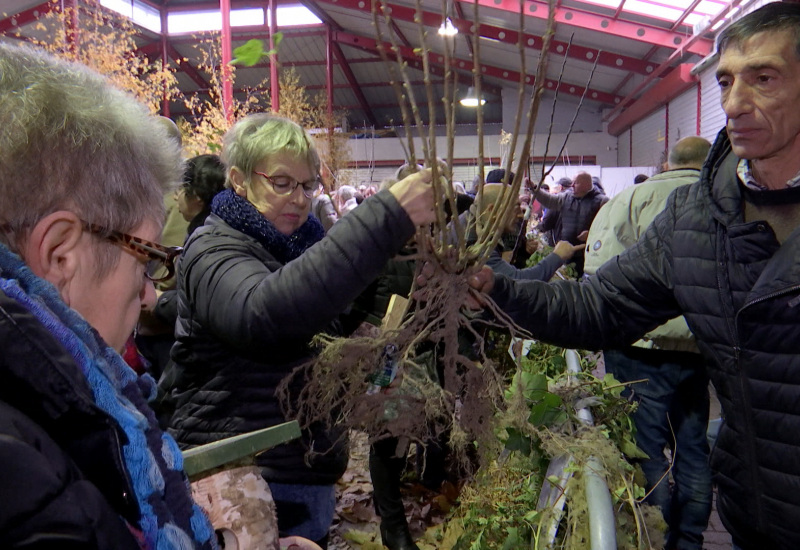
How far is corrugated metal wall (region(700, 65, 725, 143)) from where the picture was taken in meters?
8.48

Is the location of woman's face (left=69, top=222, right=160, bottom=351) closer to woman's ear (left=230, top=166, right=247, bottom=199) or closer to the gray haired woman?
the gray haired woman

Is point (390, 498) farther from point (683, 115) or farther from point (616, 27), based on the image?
point (683, 115)

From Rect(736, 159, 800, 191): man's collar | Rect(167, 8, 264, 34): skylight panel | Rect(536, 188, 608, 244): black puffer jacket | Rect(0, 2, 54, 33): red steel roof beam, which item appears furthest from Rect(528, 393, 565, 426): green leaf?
Rect(167, 8, 264, 34): skylight panel

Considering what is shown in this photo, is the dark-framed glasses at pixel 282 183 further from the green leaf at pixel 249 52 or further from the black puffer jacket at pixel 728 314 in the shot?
the black puffer jacket at pixel 728 314

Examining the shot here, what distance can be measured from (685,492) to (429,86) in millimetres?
2289

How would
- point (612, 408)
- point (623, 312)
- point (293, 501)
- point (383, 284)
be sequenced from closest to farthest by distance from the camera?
point (293, 501) < point (623, 312) < point (612, 408) < point (383, 284)

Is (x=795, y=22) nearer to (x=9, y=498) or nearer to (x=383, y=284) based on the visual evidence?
(x=383, y=284)

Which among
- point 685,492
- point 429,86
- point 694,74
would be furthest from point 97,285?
point 694,74

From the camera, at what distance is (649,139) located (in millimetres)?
13031

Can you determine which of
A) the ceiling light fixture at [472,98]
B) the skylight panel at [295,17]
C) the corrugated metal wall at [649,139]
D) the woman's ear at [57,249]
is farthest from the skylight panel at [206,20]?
the woman's ear at [57,249]

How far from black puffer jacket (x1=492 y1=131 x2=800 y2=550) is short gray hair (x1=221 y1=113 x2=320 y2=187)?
2.07 ft

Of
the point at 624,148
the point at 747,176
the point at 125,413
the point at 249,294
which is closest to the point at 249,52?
the point at 249,294

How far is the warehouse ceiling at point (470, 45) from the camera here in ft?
28.5

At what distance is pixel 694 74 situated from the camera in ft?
29.8
